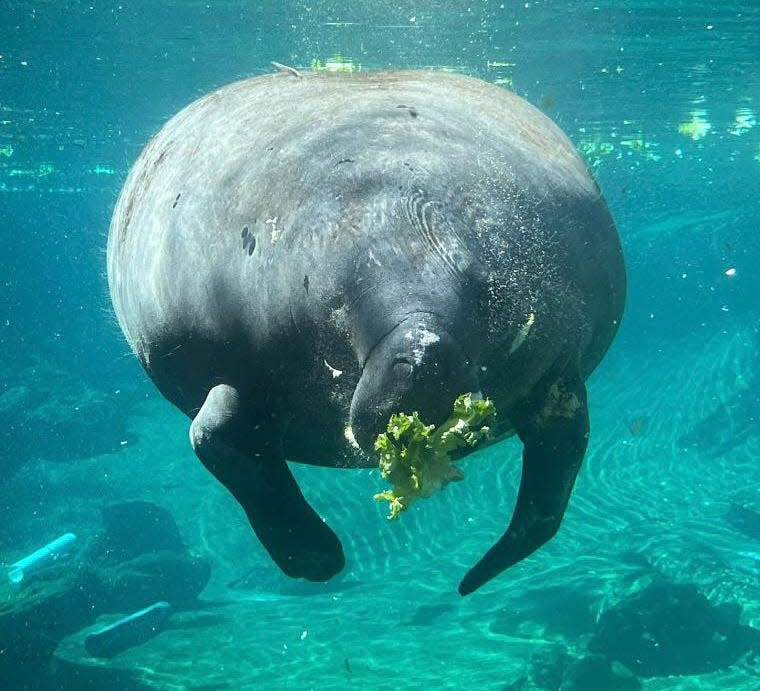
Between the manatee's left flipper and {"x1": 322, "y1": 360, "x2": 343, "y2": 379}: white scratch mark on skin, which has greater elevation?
{"x1": 322, "y1": 360, "x2": 343, "y2": 379}: white scratch mark on skin

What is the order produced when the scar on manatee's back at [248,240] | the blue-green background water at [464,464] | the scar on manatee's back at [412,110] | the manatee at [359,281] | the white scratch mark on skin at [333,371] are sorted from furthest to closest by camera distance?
1. the blue-green background water at [464,464]
2. the scar on manatee's back at [412,110]
3. the scar on manatee's back at [248,240]
4. the white scratch mark on skin at [333,371]
5. the manatee at [359,281]

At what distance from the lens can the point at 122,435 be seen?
28016mm

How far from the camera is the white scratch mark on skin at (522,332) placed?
2.69 meters

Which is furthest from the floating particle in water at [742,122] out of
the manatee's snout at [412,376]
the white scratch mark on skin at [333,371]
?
the manatee's snout at [412,376]

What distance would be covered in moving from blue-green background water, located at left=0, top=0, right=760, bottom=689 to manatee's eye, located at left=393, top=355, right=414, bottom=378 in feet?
12.2

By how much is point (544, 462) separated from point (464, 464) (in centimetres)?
1373

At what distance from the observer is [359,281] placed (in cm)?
236

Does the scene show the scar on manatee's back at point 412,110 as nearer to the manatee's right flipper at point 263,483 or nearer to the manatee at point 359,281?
the manatee at point 359,281

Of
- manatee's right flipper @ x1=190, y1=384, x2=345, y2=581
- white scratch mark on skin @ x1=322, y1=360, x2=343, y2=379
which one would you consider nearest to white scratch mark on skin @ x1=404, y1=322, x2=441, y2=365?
white scratch mark on skin @ x1=322, y1=360, x2=343, y2=379

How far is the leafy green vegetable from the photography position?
2168 millimetres

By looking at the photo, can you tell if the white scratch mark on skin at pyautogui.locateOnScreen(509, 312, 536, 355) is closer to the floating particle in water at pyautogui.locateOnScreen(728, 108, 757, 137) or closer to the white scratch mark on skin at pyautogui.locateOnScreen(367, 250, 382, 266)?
the white scratch mark on skin at pyautogui.locateOnScreen(367, 250, 382, 266)

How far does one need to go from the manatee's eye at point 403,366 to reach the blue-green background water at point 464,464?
3710 mm

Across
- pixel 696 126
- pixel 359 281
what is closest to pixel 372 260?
pixel 359 281

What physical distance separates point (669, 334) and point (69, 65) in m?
27.9
